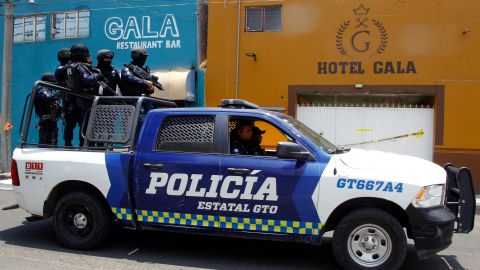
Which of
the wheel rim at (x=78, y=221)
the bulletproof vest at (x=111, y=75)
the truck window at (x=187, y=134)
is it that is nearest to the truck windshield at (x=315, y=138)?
the truck window at (x=187, y=134)

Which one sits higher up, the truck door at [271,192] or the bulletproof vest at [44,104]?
the bulletproof vest at [44,104]

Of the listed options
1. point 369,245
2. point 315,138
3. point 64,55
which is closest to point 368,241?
point 369,245

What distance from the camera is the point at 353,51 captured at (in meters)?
12.7

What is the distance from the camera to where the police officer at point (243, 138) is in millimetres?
5469

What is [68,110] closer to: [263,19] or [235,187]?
[235,187]

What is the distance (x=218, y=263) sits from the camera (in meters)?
5.41

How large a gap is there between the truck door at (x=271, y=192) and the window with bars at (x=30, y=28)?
42.9 feet

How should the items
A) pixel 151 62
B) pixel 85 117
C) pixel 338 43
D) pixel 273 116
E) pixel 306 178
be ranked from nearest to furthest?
pixel 306 178, pixel 273 116, pixel 85 117, pixel 338 43, pixel 151 62

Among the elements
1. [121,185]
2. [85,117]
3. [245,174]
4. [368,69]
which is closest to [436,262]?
[245,174]

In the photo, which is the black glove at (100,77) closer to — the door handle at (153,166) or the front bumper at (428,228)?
the door handle at (153,166)

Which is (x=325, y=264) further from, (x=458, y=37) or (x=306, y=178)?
(x=458, y=37)

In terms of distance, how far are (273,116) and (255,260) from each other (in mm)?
1672

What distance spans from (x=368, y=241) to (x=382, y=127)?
8271mm

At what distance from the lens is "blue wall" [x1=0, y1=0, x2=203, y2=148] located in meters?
14.2
